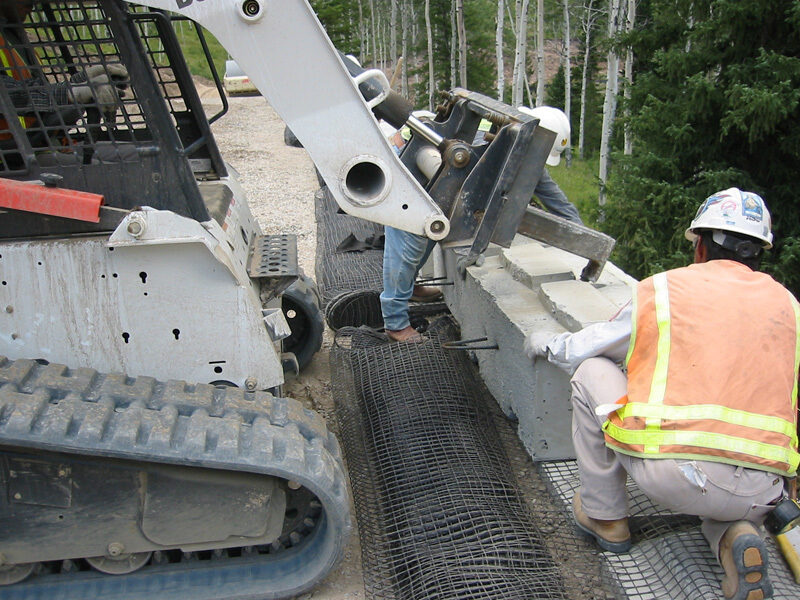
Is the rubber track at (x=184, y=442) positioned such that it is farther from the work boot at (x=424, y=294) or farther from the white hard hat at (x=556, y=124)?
the white hard hat at (x=556, y=124)

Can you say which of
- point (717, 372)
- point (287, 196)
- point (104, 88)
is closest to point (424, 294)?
point (104, 88)

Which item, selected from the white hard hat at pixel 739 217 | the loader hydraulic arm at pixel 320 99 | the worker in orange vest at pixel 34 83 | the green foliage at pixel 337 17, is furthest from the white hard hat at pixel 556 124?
the green foliage at pixel 337 17

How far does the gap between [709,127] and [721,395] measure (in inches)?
200

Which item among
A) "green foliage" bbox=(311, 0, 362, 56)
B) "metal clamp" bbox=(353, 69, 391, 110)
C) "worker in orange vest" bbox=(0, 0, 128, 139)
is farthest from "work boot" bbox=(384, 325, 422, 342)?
"green foliage" bbox=(311, 0, 362, 56)

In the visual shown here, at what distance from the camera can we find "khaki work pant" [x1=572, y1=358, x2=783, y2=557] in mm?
2531

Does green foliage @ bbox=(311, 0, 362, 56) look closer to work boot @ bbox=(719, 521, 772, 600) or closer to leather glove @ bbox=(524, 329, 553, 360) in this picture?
leather glove @ bbox=(524, 329, 553, 360)

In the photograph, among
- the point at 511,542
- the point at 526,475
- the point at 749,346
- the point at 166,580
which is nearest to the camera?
the point at 749,346

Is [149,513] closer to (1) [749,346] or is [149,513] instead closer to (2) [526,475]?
(2) [526,475]

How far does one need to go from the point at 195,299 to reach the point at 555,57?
55.8m

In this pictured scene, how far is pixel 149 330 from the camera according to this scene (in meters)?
3.06

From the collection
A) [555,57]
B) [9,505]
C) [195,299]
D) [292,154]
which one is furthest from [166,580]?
[555,57]

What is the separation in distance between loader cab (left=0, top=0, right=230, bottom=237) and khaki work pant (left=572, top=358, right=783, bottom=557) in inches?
68.5

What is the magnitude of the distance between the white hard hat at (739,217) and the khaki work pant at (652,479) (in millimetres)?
656

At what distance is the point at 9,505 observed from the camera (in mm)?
2844
